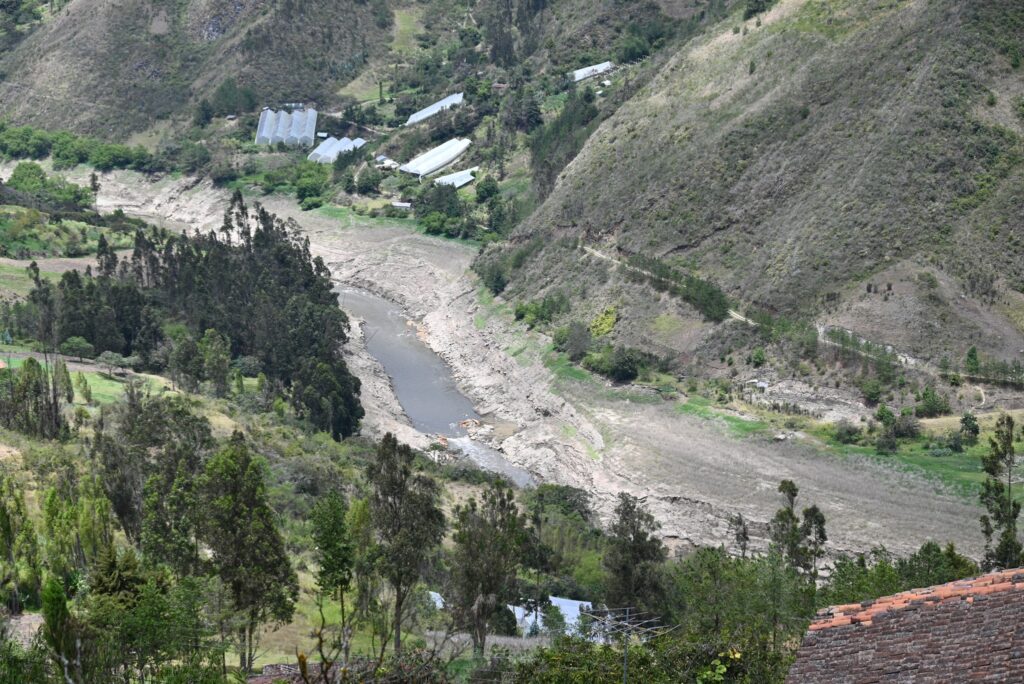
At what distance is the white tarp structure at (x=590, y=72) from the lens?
525 feet

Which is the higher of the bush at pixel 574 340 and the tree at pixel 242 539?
the bush at pixel 574 340

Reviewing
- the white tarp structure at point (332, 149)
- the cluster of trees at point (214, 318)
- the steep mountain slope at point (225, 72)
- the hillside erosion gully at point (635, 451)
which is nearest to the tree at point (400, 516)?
the hillside erosion gully at point (635, 451)

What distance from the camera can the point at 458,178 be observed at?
491 ft

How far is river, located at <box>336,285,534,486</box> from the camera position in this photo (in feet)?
306

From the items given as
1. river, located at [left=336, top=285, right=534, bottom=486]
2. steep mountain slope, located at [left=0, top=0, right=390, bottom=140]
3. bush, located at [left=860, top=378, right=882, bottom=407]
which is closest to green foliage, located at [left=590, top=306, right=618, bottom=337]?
river, located at [left=336, top=285, right=534, bottom=486]

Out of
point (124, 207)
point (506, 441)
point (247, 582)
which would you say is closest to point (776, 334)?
point (506, 441)

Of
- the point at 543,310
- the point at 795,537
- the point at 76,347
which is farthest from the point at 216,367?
the point at 795,537

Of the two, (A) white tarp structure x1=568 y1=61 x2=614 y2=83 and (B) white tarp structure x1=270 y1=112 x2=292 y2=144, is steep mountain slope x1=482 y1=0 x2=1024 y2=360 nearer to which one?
(A) white tarp structure x1=568 y1=61 x2=614 y2=83

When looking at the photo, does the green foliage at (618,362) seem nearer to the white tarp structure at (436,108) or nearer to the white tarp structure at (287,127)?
the white tarp structure at (436,108)

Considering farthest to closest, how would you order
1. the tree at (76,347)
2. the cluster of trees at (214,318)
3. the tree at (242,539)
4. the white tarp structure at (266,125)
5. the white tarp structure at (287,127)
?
the white tarp structure at (266,125) < the white tarp structure at (287,127) < the tree at (76,347) < the cluster of trees at (214,318) < the tree at (242,539)

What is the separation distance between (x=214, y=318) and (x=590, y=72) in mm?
68369

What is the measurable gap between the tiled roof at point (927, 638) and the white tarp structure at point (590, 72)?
136590mm

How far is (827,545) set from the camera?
71625 millimetres

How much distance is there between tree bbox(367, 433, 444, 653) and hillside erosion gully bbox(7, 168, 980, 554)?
30.8 meters
